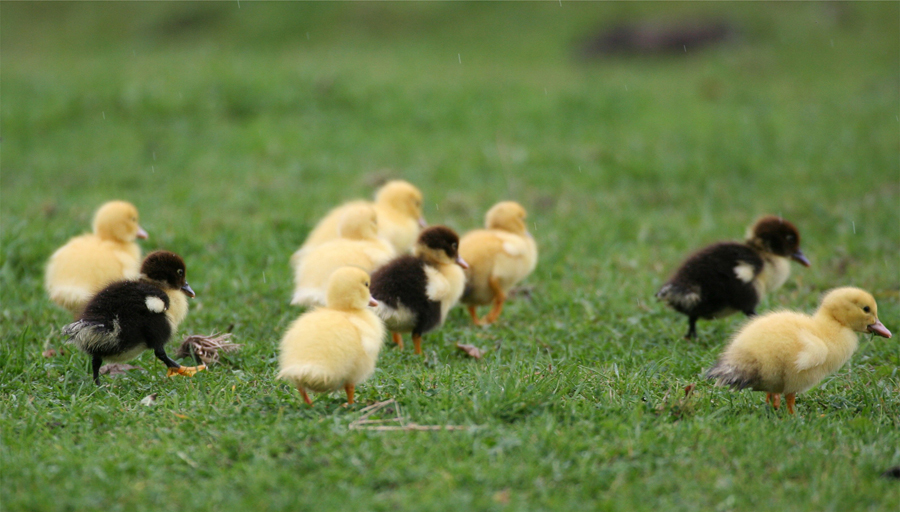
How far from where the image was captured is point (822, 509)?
3447mm

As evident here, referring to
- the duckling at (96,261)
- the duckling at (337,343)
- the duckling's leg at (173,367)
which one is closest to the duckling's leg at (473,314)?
the duckling at (337,343)

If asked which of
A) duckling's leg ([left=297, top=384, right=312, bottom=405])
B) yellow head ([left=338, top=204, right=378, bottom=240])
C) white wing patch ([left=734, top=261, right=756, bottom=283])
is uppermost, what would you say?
yellow head ([left=338, top=204, right=378, bottom=240])

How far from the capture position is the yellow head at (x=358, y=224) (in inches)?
248

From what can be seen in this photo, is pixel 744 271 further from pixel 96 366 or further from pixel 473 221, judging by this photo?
pixel 96 366

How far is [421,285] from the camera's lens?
215 inches

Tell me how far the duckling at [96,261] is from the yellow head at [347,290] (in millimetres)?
1664

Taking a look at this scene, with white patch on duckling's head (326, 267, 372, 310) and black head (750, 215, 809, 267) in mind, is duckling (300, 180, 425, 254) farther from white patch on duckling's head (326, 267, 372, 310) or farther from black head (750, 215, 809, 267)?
black head (750, 215, 809, 267)

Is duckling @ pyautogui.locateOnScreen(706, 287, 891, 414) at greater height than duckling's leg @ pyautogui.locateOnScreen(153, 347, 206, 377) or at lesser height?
greater

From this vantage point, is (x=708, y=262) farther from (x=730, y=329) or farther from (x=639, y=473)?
(x=639, y=473)

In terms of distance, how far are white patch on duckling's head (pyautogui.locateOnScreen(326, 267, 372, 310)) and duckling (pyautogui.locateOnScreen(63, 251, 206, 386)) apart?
1.10 m

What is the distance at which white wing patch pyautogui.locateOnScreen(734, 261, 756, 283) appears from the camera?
5891 mm

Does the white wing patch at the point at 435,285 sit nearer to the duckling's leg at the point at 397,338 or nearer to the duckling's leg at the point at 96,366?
the duckling's leg at the point at 397,338

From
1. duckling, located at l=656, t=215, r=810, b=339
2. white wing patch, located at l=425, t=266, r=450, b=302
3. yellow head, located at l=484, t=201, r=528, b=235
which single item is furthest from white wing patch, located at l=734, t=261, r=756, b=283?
white wing patch, located at l=425, t=266, r=450, b=302

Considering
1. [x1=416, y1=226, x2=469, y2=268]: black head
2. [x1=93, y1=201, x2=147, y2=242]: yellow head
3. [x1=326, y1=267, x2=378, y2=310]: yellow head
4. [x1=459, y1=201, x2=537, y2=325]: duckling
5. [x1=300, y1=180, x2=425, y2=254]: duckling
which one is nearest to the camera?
[x1=326, y1=267, x2=378, y2=310]: yellow head
